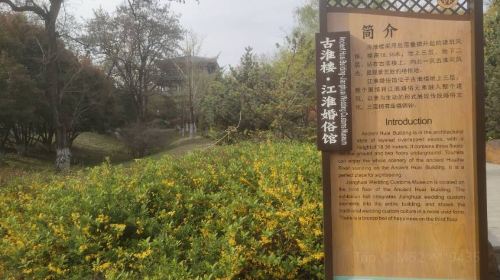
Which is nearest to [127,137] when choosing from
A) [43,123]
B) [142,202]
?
[43,123]

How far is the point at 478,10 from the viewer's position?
2.62 m

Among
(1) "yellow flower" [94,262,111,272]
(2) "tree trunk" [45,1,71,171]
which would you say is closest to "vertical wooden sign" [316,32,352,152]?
(1) "yellow flower" [94,262,111,272]

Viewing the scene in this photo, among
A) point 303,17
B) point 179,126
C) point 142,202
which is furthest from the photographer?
point 179,126

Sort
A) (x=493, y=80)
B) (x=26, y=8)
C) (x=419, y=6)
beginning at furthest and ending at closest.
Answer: (x=26, y=8) → (x=493, y=80) → (x=419, y=6)

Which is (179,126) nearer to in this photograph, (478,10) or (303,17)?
(303,17)

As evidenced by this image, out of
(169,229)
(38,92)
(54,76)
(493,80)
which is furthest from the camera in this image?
(38,92)

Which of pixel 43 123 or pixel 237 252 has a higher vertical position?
pixel 43 123

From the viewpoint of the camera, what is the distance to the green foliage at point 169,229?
3295 mm

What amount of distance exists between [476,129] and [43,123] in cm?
2867

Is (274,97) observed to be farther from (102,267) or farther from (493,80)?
(102,267)

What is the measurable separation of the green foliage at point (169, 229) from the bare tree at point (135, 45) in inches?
1197

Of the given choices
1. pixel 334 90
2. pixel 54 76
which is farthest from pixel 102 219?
pixel 54 76

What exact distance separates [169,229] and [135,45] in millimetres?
33475

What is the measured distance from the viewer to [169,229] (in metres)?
3.67
